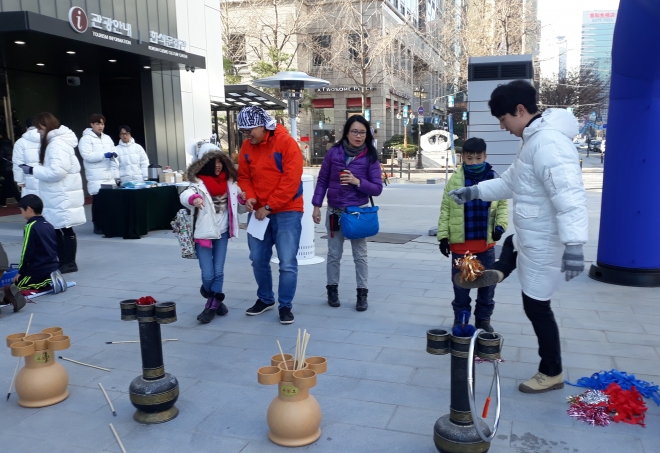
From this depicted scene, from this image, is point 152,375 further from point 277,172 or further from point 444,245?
point 444,245

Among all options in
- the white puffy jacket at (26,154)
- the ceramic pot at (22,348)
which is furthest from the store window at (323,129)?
the ceramic pot at (22,348)

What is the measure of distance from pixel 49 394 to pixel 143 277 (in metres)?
3.38

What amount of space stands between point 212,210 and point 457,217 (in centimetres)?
208

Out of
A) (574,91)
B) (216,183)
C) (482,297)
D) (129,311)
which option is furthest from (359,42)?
(129,311)

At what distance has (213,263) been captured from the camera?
5059 mm

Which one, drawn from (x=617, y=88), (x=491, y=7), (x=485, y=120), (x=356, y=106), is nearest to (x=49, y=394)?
(x=617, y=88)

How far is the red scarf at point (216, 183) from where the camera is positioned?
16.2 ft

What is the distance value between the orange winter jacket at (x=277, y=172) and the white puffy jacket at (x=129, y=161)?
240 inches

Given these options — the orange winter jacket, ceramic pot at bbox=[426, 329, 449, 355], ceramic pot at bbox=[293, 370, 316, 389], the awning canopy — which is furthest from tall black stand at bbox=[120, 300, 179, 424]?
the awning canopy

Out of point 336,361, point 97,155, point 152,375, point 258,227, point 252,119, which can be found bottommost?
→ point 336,361

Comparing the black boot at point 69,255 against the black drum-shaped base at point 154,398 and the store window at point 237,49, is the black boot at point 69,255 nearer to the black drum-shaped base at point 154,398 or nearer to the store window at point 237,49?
the black drum-shaped base at point 154,398

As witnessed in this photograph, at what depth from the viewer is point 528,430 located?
3.04 meters

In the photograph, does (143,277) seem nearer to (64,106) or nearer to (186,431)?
(186,431)

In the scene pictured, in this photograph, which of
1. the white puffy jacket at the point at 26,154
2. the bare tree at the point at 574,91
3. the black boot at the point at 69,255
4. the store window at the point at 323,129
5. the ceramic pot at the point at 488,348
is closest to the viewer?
the ceramic pot at the point at 488,348
